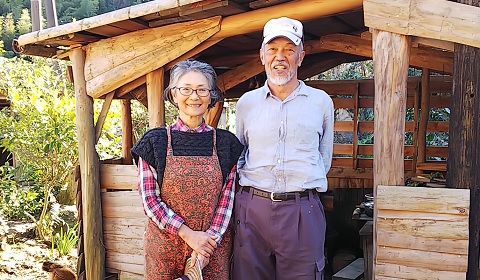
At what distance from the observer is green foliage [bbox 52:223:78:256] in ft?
21.7

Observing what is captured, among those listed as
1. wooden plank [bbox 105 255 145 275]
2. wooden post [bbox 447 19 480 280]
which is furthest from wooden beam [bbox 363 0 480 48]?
wooden plank [bbox 105 255 145 275]

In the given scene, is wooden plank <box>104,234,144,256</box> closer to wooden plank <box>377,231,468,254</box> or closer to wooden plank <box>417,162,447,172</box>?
wooden plank <box>377,231,468,254</box>

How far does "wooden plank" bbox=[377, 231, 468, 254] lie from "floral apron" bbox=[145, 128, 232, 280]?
1.05 m

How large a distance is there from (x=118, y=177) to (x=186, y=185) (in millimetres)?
2092

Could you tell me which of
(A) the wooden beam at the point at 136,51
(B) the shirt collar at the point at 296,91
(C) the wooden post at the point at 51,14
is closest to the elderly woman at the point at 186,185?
(B) the shirt collar at the point at 296,91

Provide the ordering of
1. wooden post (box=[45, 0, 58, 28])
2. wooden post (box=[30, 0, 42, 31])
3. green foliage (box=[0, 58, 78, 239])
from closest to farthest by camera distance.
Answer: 1. green foliage (box=[0, 58, 78, 239])
2. wooden post (box=[30, 0, 42, 31])
3. wooden post (box=[45, 0, 58, 28])

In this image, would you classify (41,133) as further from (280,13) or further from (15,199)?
(280,13)

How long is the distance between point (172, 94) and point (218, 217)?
672mm

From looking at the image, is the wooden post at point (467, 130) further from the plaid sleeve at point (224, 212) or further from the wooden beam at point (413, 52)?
the wooden beam at point (413, 52)

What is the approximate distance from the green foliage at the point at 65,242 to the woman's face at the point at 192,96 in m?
5.20

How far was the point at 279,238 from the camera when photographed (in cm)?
233

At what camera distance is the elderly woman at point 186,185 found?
7.30 ft

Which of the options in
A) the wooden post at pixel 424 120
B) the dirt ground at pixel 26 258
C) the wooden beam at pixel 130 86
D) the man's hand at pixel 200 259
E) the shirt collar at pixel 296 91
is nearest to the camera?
the man's hand at pixel 200 259

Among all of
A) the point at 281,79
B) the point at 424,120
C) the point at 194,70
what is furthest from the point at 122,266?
the point at 424,120
